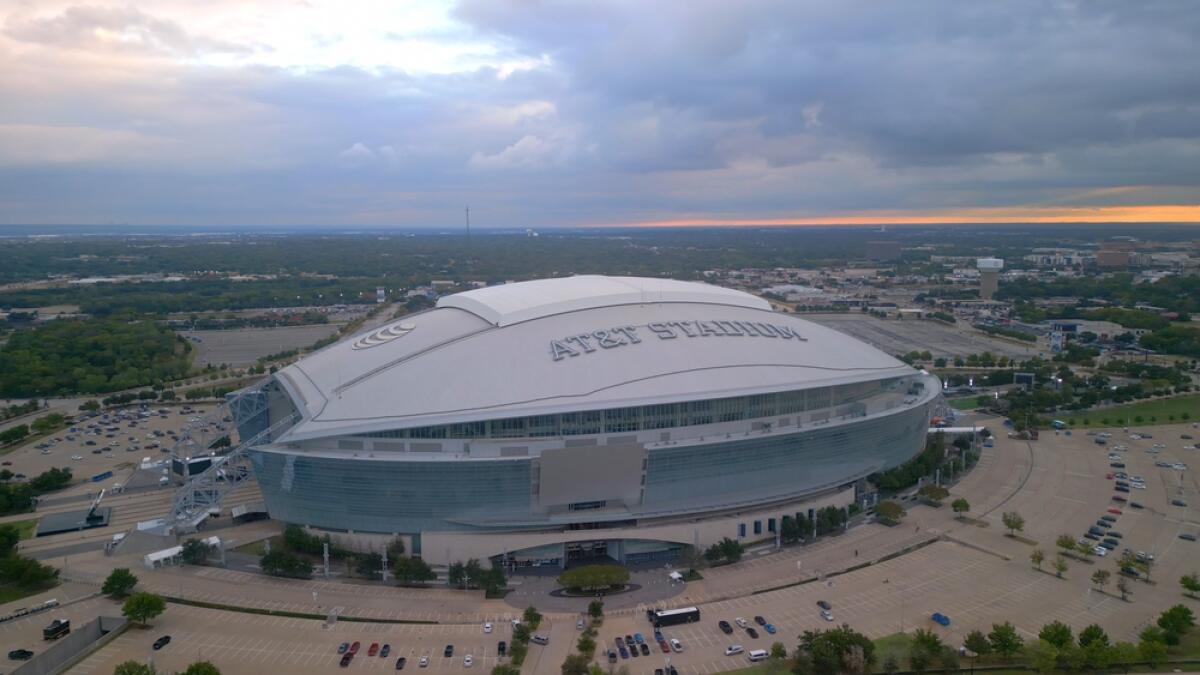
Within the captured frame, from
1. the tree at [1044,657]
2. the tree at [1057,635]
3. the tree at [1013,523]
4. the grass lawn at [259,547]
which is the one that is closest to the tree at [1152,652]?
the tree at [1057,635]

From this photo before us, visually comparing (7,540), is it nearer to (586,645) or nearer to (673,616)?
(586,645)

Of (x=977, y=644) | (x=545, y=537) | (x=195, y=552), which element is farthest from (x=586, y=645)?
(x=195, y=552)

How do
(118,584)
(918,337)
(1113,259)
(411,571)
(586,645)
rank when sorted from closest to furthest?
(586,645)
(118,584)
(411,571)
(918,337)
(1113,259)

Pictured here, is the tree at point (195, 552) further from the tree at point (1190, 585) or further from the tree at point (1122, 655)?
the tree at point (1190, 585)

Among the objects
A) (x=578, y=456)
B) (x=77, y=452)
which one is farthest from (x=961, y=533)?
(x=77, y=452)

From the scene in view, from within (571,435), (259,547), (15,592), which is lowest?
(15,592)
